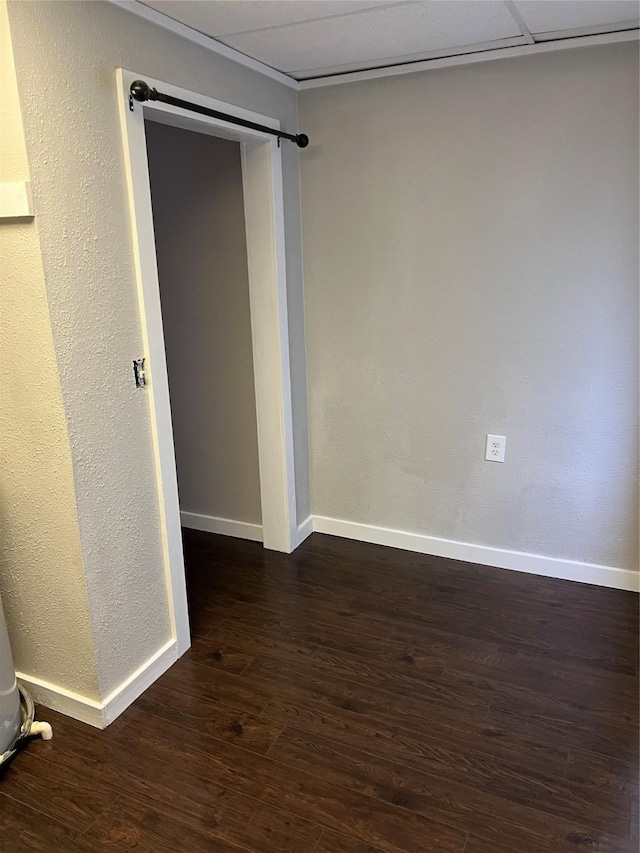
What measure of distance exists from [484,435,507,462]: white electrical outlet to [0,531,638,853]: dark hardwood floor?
525 mm

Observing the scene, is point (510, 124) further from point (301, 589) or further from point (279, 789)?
point (279, 789)

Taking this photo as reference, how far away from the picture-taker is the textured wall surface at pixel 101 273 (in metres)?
1.60

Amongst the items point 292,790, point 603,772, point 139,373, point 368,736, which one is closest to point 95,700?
point 292,790

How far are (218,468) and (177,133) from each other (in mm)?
1520

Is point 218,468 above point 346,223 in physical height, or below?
below

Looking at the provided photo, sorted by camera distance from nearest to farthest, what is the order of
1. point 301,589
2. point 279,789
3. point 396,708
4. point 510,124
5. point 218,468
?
point 279,789 → point 396,708 → point 510,124 → point 301,589 → point 218,468

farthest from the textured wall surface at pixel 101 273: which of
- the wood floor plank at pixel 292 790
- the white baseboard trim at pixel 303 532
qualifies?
the white baseboard trim at pixel 303 532

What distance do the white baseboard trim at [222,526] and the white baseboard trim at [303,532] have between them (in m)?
0.19

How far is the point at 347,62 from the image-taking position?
2395 mm

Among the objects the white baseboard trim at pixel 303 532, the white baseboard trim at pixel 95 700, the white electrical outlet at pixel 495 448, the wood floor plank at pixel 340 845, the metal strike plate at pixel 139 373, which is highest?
the metal strike plate at pixel 139 373

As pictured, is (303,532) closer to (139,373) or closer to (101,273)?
(139,373)

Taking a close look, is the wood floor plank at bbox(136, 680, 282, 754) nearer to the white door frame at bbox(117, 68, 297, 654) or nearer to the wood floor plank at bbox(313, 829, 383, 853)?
the white door frame at bbox(117, 68, 297, 654)

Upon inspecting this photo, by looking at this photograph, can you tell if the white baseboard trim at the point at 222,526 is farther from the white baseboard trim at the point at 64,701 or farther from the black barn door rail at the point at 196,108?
the black barn door rail at the point at 196,108

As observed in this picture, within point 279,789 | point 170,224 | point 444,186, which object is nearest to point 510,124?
point 444,186
